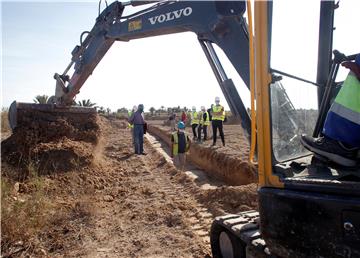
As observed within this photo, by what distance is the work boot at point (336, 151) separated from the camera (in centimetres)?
238

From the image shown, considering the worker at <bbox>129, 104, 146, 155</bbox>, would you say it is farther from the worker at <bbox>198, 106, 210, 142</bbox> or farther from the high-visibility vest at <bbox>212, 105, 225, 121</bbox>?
the worker at <bbox>198, 106, 210, 142</bbox>

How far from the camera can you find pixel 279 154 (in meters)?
2.67

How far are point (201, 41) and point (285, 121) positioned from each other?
211cm

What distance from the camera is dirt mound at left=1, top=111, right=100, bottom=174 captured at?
25.0ft

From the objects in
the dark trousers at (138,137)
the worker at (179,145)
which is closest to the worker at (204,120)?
the dark trousers at (138,137)

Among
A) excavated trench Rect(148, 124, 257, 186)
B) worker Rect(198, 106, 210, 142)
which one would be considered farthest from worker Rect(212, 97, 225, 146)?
worker Rect(198, 106, 210, 142)

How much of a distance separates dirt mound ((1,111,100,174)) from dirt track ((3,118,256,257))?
411mm

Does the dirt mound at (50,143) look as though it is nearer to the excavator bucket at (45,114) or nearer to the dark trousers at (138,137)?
the excavator bucket at (45,114)

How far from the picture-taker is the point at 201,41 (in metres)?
4.48

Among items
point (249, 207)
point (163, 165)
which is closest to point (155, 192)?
point (249, 207)

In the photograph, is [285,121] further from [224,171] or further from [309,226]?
[224,171]

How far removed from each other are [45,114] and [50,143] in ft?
2.73

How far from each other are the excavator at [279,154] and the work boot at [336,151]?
69mm

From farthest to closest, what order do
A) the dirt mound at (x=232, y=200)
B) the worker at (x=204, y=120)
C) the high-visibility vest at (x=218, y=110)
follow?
the worker at (x=204, y=120) < the high-visibility vest at (x=218, y=110) < the dirt mound at (x=232, y=200)
